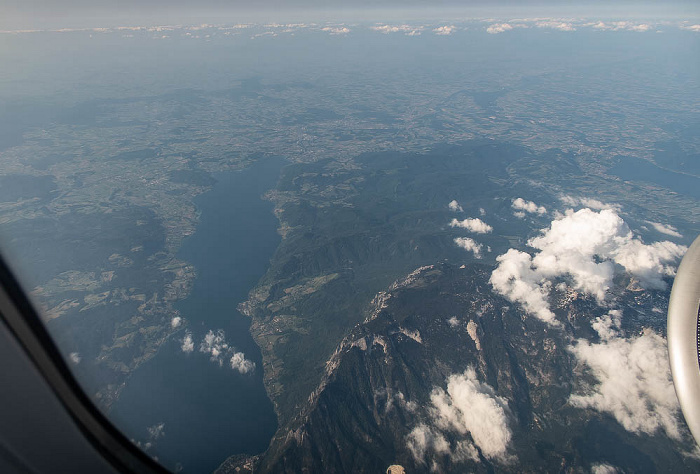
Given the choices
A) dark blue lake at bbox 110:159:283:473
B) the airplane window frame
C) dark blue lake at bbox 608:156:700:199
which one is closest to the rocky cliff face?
dark blue lake at bbox 110:159:283:473

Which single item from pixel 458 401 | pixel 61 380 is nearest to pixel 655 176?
pixel 458 401

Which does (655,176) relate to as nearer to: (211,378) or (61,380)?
(211,378)

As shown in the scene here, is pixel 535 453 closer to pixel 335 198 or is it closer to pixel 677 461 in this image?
pixel 677 461

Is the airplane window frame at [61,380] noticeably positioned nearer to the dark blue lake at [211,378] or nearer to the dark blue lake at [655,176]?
the dark blue lake at [211,378]

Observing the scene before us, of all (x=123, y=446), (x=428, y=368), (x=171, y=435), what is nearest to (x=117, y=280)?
(x=171, y=435)

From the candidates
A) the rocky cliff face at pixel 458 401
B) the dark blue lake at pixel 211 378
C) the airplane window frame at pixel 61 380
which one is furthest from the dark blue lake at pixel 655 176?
the airplane window frame at pixel 61 380

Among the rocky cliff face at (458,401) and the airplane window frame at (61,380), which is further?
the rocky cliff face at (458,401)
